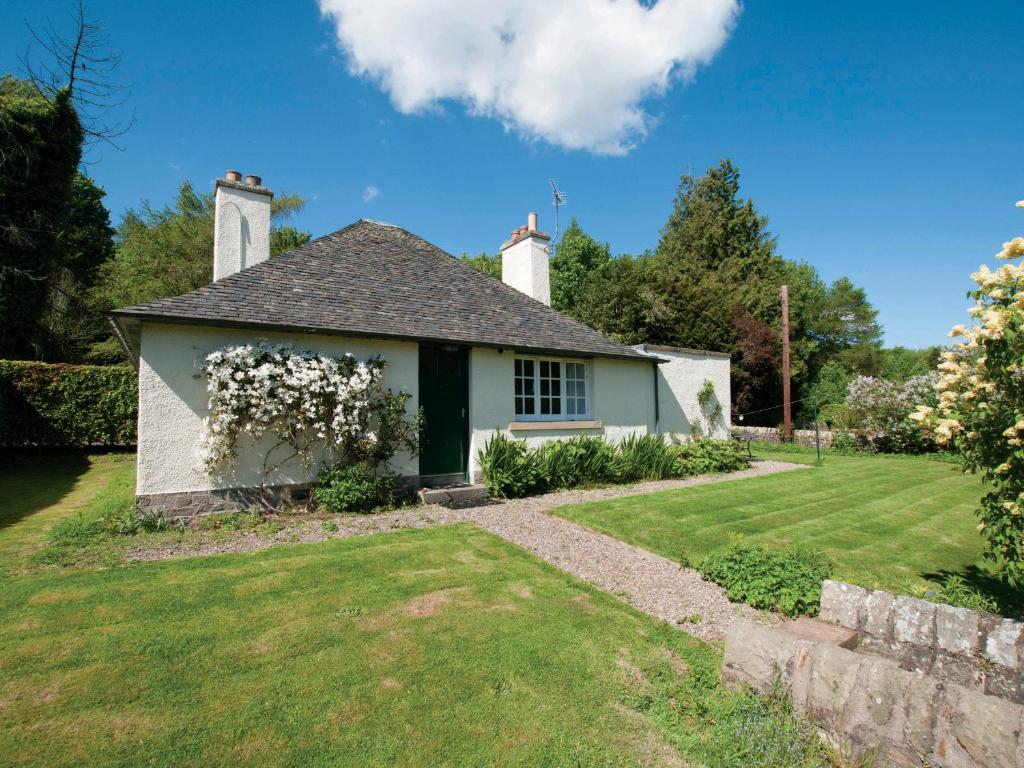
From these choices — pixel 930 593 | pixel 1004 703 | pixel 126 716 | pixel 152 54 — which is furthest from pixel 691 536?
pixel 152 54

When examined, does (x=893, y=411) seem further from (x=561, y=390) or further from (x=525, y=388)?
(x=525, y=388)

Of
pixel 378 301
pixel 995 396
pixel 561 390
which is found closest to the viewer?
pixel 995 396

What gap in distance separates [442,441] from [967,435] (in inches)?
321

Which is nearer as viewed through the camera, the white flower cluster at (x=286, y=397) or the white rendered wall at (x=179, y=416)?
the white rendered wall at (x=179, y=416)

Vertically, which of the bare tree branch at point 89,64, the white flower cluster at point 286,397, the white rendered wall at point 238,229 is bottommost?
the white flower cluster at point 286,397

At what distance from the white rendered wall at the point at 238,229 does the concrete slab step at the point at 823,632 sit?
11462 mm

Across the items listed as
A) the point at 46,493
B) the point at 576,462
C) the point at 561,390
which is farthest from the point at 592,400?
the point at 46,493

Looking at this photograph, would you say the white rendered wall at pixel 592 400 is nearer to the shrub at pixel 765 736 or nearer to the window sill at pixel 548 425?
the window sill at pixel 548 425

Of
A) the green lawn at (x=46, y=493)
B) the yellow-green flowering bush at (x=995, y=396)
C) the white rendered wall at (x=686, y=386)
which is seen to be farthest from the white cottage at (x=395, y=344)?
the yellow-green flowering bush at (x=995, y=396)

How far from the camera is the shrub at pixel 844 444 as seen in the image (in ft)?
59.8

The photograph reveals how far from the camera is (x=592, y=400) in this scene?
494 inches

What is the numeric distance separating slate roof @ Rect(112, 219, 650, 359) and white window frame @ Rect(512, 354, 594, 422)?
0.46 m

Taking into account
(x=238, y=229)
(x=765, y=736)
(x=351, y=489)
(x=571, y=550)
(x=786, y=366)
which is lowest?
(x=571, y=550)

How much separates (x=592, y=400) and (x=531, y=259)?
198 inches
